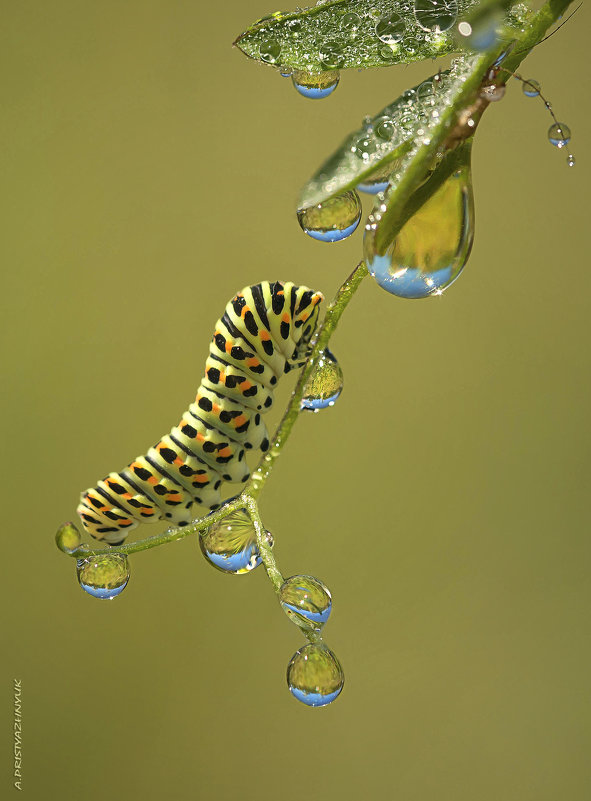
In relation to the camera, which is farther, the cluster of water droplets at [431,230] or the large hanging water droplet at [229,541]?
the large hanging water droplet at [229,541]

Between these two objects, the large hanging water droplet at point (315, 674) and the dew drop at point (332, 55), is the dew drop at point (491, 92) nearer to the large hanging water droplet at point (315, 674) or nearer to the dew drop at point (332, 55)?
the dew drop at point (332, 55)

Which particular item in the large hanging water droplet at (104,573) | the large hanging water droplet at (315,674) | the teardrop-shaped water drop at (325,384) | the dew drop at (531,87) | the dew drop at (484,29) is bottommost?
the large hanging water droplet at (315,674)

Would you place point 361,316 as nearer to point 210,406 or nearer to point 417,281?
point 210,406

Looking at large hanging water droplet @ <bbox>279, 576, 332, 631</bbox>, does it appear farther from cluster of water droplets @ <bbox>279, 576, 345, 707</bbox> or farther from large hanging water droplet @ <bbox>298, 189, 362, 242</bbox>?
large hanging water droplet @ <bbox>298, 189, 362, 242</bbox>

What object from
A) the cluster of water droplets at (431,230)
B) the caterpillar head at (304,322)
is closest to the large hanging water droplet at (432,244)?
the cluster of water droplets at (431,230)

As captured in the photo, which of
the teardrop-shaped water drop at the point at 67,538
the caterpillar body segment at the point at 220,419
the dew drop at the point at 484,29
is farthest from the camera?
the caterpillar body segment at the point at 220,419

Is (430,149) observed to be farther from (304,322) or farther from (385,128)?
(304,322)

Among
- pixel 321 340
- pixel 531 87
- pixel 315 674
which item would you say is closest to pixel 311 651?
pixel 315 674

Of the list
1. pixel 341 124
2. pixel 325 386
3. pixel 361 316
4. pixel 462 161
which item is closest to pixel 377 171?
pixel 462 161
